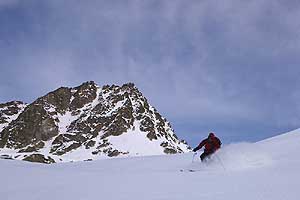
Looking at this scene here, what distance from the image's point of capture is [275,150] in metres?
16.4

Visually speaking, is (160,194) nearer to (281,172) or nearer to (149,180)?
(149,180)

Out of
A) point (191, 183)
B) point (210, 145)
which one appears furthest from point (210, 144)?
point (191, 183)

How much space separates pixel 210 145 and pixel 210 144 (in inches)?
1.6

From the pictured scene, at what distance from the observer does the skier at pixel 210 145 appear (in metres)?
14.8

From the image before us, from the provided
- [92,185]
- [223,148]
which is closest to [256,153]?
[223,148]

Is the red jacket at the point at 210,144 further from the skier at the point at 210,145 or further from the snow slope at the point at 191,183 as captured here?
the snow slope at the point at 191,183

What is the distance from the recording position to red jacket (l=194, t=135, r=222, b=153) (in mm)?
14866

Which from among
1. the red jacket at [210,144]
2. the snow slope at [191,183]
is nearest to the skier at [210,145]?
the red jacket at [210,144]

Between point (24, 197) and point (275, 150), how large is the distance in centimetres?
1066

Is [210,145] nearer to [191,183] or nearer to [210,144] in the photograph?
[210,144]

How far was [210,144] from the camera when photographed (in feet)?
49.0

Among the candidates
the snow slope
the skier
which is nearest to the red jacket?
the skier

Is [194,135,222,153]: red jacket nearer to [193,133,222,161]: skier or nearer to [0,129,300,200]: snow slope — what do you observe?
[193,133,222,161]: skier

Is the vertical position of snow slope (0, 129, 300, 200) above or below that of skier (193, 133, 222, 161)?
below
